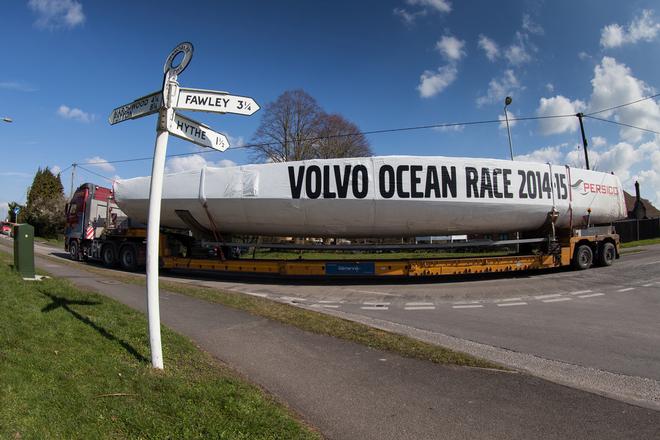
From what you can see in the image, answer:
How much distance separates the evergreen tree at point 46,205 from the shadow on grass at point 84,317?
49.4m

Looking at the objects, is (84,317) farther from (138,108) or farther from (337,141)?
(337,141)

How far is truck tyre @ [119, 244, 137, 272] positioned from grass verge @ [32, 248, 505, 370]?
26.1ft

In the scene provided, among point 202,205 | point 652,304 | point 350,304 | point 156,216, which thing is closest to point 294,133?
point 202,205

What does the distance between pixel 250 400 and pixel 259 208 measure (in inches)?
373

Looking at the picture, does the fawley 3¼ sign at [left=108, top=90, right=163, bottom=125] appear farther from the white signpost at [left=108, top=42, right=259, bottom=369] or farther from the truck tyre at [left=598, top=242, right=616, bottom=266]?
the truck tyre at [left=598, top=242, right=616, bottom=266]

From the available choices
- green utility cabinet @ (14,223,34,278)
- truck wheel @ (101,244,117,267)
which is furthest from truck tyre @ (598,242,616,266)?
truck wheel @ (101,244,117,267)

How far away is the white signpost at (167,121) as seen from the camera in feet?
14.2

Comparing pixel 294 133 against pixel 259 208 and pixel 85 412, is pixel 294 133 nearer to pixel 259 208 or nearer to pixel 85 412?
pixel 259 208

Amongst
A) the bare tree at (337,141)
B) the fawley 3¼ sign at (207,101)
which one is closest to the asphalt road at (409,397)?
the fawley 3¼ sign at (207,101)

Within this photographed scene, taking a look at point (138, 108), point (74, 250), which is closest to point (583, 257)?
point (138, 108)

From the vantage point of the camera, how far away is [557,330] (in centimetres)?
692

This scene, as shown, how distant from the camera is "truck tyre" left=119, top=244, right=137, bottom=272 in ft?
53.8

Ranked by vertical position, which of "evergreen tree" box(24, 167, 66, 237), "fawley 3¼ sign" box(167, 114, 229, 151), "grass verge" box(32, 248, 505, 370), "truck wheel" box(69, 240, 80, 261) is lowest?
"grass verge" box(32, 248, 505, 370)

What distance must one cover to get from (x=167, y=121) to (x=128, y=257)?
13947mm
